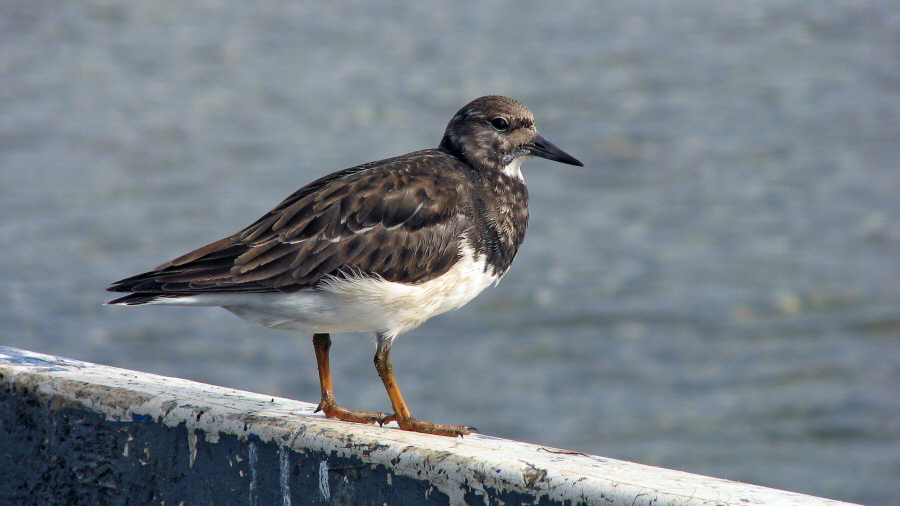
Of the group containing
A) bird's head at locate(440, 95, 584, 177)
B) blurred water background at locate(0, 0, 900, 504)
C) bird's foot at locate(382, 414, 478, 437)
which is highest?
blurred water background at locate(0, 0, 900, 504)

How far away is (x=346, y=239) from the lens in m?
4.51

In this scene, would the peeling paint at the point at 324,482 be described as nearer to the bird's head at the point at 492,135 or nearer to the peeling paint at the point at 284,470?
the peeling paint at the point at 284,470

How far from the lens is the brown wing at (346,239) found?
4.36 metres

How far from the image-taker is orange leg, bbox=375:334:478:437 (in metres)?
4.26

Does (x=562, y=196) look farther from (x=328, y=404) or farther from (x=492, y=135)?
(x=328, y=404)

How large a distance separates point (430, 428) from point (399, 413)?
0.26 m

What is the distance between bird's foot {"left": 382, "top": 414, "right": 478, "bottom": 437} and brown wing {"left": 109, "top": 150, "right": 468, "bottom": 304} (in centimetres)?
58

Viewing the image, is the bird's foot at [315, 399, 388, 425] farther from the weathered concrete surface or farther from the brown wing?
the brown wing

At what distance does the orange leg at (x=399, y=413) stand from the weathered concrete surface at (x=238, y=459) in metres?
0.16

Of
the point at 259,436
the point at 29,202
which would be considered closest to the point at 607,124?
the point at 29,202

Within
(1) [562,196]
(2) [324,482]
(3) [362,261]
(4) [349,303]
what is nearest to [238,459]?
(2) [324,482]

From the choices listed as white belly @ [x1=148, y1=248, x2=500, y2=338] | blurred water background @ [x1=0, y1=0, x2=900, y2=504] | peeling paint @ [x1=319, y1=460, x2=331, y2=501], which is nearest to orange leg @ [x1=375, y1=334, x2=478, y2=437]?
white belly @ [x1=148, y1=248, x2=500, y2=338]

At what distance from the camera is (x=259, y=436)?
3.90 meters

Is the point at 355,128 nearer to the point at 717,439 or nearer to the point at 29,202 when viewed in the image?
the point at 29,202
